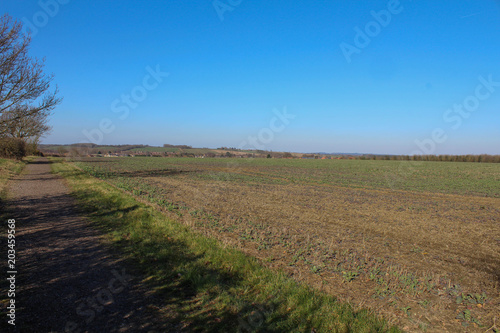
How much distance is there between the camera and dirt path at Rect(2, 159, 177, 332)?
359 centimetres

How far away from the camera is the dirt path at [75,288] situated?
359cm

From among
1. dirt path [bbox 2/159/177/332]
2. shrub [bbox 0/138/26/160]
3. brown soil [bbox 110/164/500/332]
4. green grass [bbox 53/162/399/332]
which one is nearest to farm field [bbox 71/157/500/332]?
brown soil [bbox 110/164/500/332]

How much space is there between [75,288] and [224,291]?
2577mm

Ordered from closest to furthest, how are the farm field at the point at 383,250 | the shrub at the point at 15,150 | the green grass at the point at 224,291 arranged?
the green grass at the point at 224,291
the farm field at the point at 383,250
the shrub at the point at 15,150

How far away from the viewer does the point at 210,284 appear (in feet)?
15.9

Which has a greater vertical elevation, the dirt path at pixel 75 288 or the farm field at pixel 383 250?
the dirt path at pixel 75 288

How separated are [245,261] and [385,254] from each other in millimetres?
3947

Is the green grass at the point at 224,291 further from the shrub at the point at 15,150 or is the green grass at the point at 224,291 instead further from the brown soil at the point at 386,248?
the shrub at the point at 15,150

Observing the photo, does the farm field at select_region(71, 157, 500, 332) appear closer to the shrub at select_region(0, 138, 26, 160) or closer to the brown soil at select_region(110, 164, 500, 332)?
the brown soil at select_region(110, 164, 500, 332)

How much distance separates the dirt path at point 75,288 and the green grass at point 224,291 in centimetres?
44

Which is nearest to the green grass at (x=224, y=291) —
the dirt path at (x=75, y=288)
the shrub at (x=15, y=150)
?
the dirt path at (x=75, y=288)

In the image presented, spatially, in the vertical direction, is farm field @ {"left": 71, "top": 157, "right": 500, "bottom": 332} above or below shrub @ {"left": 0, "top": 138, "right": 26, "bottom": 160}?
below

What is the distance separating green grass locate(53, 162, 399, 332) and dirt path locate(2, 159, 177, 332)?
44 cm

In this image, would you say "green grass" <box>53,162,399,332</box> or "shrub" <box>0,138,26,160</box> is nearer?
"green grass" <box>53,162,399,332</box>
